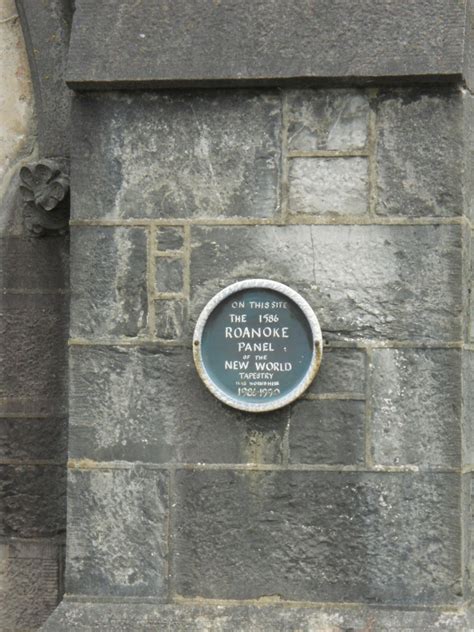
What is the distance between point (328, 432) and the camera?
4.50 meters

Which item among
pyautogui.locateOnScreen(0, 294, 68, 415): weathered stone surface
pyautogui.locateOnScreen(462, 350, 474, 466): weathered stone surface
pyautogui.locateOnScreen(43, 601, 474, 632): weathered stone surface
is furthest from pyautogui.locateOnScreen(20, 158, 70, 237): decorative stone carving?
pyautogui.locateOnScreen(462, 350, 474, 466): weathered stone surface

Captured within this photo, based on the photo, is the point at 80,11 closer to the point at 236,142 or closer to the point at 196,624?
the point at 236,142

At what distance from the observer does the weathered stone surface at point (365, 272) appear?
14.7 feet

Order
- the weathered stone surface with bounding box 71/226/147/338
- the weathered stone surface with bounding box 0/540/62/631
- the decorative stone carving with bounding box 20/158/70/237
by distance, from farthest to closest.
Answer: the weathered stone surface with bounding box 0/540/62/631, the decorative stone carving with bounding box 20/158/70/237, the weathered stone surface with bounding box 71/226/147/338

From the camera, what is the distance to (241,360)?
4504 millimetres

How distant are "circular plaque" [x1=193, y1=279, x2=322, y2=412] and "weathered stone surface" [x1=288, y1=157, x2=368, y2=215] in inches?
12.9

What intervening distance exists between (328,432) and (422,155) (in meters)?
1.06

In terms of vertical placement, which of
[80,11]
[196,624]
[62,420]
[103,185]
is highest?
[80,11]

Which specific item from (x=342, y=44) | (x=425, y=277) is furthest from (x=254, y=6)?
(x=425, y=277)

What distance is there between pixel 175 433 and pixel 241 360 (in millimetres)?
368

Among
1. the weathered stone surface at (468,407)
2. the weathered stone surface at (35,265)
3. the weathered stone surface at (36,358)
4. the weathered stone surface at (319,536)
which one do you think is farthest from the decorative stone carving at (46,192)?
the weathered stone surface at (468,407)

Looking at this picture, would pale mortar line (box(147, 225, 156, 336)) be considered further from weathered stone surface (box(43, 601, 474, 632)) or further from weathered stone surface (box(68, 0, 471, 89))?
weathered stone surface (box(43, 601, 474, 632))

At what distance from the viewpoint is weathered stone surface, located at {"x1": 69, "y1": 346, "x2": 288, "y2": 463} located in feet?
14.9

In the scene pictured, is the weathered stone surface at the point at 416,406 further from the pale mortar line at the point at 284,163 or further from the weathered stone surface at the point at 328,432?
the pale mortar line at the point at 284,163
